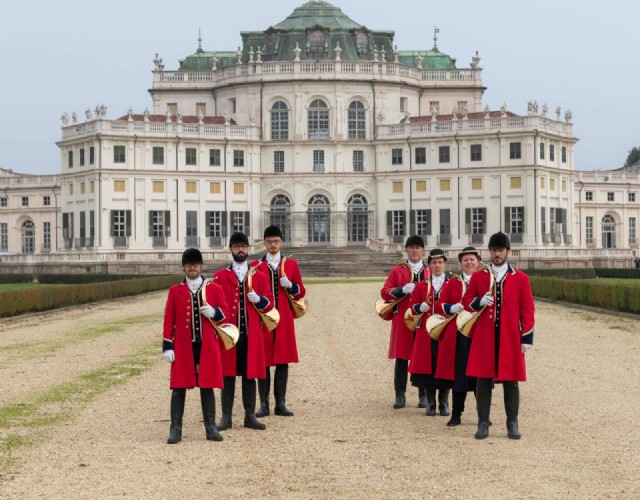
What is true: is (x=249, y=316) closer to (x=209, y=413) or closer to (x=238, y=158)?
(x=209, y=413)

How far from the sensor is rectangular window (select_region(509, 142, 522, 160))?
75.4 meters

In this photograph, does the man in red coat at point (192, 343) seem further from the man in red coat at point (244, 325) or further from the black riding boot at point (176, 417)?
the man in red coat at point (244, 325)

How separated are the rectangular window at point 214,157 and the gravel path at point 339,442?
56945 mm

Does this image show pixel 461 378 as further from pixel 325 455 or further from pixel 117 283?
pixel 117 283

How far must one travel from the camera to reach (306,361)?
20750 millimetres

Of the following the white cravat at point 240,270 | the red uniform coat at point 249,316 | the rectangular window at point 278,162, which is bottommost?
the red uniform coat at point 249,316

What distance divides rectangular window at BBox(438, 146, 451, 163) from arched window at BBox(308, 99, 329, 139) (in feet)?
27.2

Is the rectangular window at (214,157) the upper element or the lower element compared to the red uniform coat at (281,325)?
upper

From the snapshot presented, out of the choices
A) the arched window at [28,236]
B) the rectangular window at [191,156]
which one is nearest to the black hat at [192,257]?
the rectangular window at [191,156]

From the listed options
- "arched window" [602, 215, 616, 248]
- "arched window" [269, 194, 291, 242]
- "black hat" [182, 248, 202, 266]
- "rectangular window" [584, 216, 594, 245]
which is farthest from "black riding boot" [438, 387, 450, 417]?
"arched window" [602, 215, 616, 248]

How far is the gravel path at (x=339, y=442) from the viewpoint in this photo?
400 inches

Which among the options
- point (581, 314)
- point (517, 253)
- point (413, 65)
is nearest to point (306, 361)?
point (581, 314)

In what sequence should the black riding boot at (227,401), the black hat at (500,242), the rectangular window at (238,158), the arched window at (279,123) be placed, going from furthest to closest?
the arched window at (279,123)
the rectangular window at (238,158)
the black riding boot at (227,401)
the black hat at (500,242)

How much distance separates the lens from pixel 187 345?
12.5m
